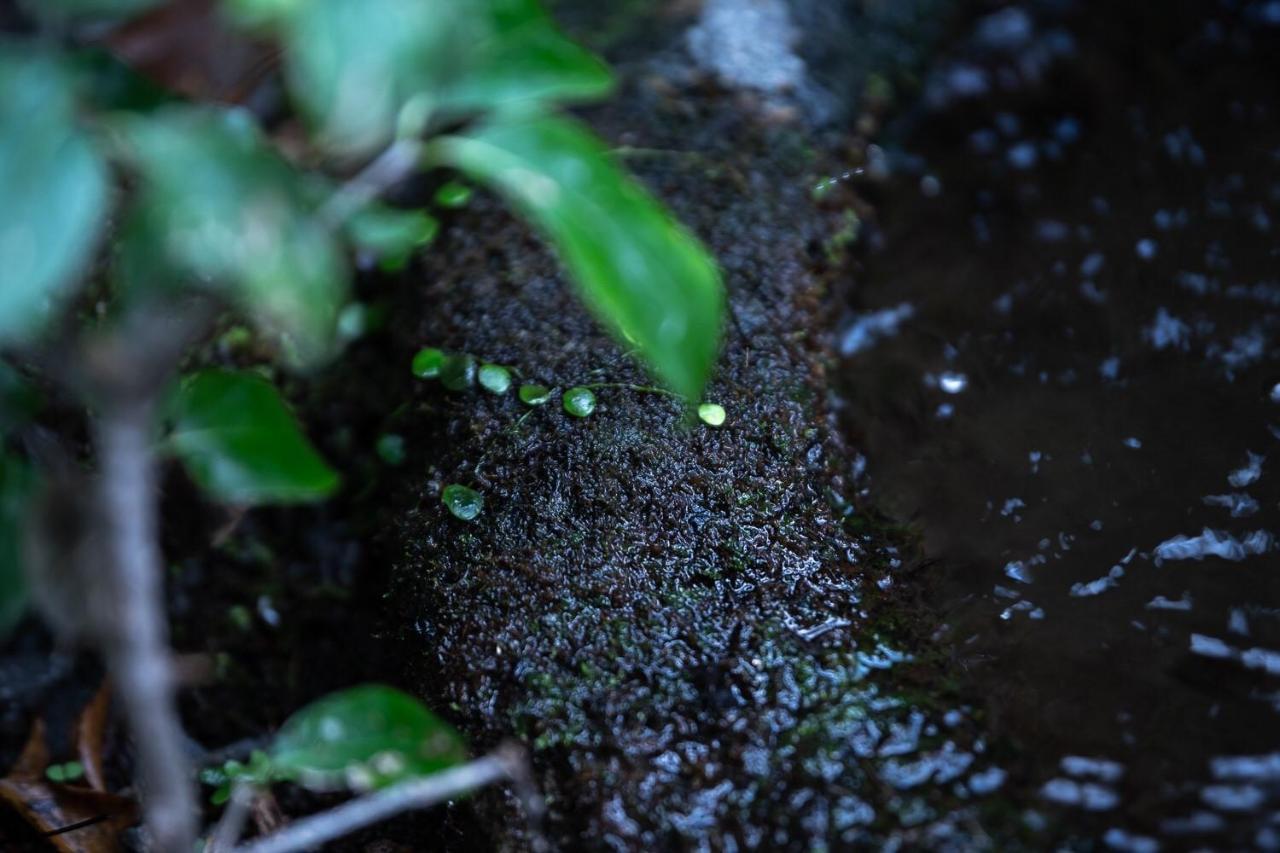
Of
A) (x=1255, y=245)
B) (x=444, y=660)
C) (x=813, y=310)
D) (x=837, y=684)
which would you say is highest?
(x=1255, y=245)

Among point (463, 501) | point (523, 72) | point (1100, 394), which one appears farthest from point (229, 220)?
point (1100, 394)

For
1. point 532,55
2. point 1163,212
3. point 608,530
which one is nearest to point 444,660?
point 608,530

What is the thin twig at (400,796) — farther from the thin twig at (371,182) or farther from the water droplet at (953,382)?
the water droplet at (953,382)

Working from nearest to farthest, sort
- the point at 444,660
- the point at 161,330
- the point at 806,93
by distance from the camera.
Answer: the point at 161,330
the point at 444,660
the point at 806,93

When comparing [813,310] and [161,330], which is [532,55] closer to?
[161,330]

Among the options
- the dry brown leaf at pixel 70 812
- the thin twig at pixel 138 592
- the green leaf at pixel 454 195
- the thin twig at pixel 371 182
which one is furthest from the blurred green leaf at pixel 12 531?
the green leaf at pixel 454 195
